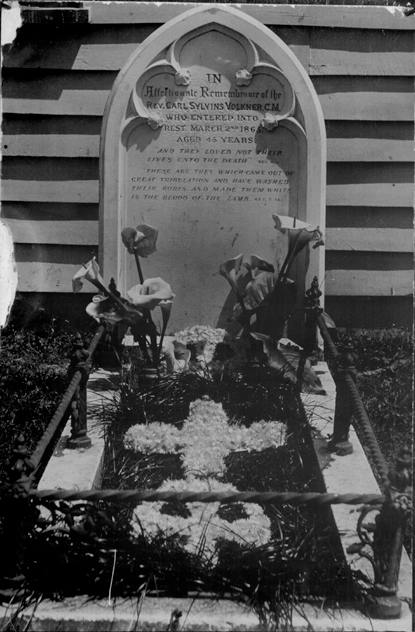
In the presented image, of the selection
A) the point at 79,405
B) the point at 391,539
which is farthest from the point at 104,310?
the point at 391,539

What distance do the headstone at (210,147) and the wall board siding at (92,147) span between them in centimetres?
102

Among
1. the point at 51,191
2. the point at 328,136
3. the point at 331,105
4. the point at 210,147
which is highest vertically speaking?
the point at 331,105

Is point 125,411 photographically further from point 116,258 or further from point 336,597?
point 336,597

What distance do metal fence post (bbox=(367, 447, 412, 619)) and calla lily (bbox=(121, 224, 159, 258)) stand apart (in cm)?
228

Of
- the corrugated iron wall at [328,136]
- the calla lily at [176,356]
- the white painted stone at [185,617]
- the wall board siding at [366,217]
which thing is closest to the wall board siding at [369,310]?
the corrugated iron wall at [328,136]

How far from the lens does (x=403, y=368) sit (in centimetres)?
439

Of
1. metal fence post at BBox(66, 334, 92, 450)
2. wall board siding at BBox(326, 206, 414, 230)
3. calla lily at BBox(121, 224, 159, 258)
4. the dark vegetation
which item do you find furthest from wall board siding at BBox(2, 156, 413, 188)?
metal fence post at BBox(66, 334, 92, 450)

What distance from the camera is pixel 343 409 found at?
3.20m

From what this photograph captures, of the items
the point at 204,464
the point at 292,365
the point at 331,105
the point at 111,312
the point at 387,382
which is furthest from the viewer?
the point at 331,105

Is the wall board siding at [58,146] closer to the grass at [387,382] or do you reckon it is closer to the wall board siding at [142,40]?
the wall board siding at [142,40]

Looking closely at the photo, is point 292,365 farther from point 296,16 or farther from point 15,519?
point 296,16

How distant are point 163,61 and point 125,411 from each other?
7.26ft

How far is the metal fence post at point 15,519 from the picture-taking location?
7.68 feet

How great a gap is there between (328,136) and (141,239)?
1932 millimetres
